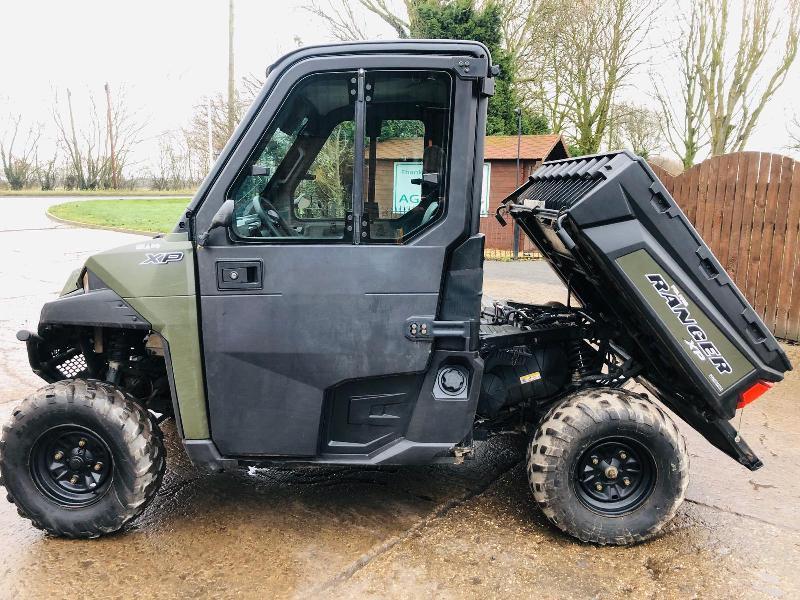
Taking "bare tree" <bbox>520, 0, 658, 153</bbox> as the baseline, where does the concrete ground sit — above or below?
below

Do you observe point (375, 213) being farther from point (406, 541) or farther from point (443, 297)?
point (406, 541)

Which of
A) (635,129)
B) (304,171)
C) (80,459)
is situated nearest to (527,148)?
(304,171)

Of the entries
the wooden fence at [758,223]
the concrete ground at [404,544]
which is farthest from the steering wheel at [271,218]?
the wooden fence at [758,223]

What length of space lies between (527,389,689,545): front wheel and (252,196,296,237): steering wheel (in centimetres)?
166

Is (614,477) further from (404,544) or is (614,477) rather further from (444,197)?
(444,197)

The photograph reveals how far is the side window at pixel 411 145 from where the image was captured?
3244 mm

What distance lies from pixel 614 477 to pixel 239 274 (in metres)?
2.18

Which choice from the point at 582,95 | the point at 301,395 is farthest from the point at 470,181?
the point at 582,95

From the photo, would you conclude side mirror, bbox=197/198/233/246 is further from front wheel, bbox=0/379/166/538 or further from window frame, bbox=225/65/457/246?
front wheel, bbox=0/379/166/538

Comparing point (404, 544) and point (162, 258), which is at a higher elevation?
point (162, 258)

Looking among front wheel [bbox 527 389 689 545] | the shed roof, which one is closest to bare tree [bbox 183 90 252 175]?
the shed roof

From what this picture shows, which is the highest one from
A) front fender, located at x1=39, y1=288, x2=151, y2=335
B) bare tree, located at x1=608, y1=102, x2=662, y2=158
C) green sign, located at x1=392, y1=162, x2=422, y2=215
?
bare tree, located at x1=608, y1=102, x2=662, y2=158

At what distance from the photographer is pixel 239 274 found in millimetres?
3260

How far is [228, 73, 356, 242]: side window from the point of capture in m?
3.26
